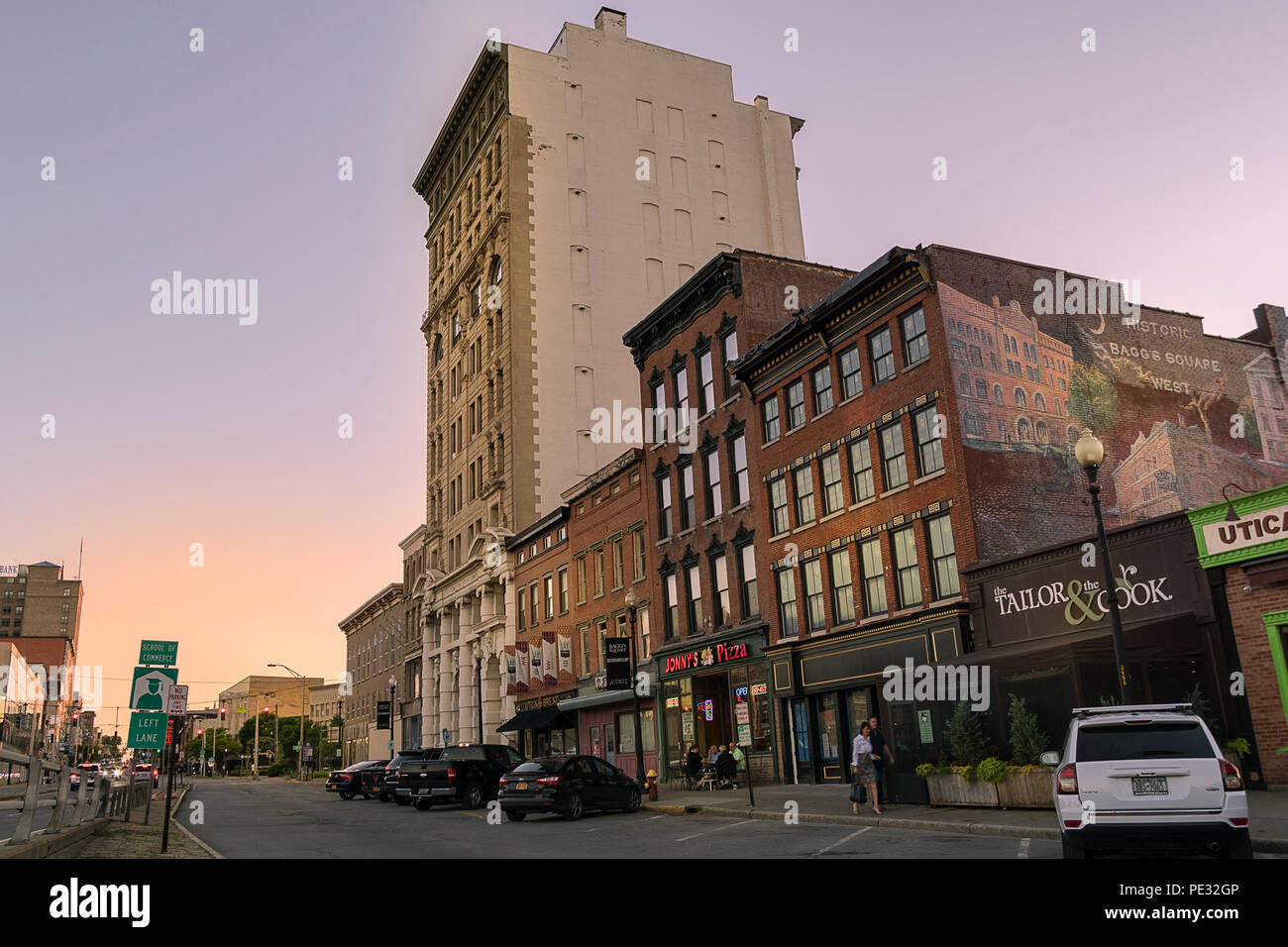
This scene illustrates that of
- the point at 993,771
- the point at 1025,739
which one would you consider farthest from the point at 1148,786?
the point at 993,771

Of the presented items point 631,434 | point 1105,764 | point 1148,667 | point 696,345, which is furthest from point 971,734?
point 631,434

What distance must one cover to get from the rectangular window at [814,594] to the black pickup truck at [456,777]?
1003 cm

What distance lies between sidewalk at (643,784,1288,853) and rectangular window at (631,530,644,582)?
473 inches

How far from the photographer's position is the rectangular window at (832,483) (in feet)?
98.4

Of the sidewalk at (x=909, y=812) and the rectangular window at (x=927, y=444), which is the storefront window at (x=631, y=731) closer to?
the sidewalk at (x=909, y=812)

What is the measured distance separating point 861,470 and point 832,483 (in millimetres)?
1395

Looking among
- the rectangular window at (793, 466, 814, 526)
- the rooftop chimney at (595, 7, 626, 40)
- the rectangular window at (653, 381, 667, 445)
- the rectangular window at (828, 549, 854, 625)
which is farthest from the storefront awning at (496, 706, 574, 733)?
the rooftop chimney at (595, 7, 626, 40)

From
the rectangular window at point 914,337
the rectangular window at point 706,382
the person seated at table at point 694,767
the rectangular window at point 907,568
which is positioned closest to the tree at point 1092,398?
the rectangular window at point 914,337

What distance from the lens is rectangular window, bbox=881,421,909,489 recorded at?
27.6 meters

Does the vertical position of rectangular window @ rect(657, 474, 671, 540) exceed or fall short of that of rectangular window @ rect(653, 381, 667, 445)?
it falls short

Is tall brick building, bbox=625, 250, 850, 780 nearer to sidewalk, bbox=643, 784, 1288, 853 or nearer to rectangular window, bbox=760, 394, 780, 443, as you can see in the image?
rectangular window, bbox=760, 394, 780, 443
